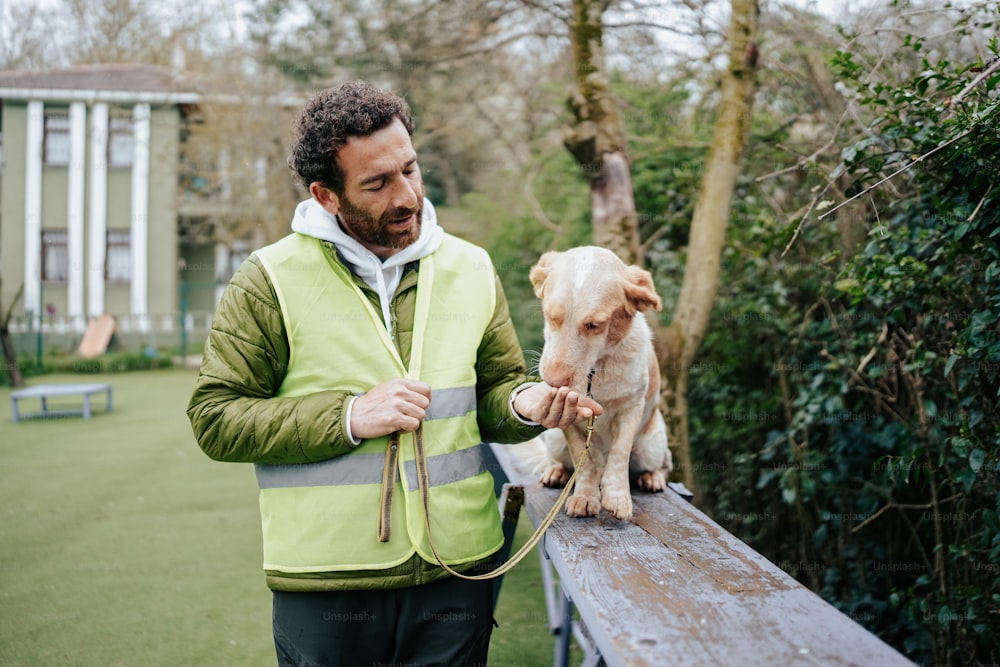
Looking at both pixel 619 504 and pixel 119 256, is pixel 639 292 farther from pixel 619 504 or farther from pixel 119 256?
pixel 119 256

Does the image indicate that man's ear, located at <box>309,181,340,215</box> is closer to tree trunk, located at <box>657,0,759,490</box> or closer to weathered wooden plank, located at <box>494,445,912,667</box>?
weathered wooden plank, located at <box>494,445,912,667</box>

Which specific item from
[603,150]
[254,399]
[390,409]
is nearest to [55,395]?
[603,150]

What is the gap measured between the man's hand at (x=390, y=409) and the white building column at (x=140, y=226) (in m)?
23.0

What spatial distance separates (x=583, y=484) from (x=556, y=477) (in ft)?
1.14

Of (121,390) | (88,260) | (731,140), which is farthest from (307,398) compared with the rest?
(88,260)

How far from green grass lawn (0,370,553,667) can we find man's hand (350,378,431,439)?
2.65 m

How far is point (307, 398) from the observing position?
221cm

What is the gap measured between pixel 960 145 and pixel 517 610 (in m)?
3.73

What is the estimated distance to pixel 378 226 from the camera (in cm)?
236

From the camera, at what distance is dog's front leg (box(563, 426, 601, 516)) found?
278cm

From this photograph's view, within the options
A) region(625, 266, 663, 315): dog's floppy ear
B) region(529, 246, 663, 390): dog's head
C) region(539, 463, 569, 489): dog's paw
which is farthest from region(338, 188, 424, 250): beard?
region(539, 463, 569, 489): dog's paw

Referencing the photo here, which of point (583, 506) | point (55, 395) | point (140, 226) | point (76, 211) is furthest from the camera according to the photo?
point (140, 226)

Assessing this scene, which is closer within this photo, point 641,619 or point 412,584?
point 641,619

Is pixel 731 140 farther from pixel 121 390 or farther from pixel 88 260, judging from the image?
pixel 88 260
